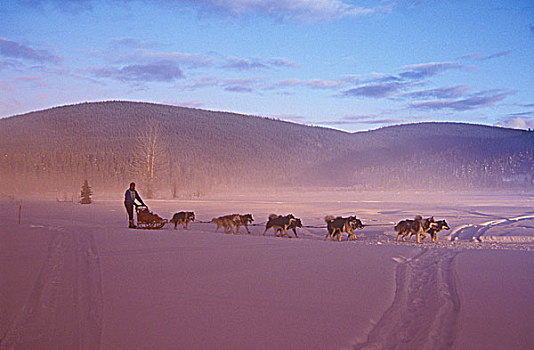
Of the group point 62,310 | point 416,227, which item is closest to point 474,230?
point 416,227

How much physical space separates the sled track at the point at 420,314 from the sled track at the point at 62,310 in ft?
9.61

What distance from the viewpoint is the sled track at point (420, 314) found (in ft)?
15.2

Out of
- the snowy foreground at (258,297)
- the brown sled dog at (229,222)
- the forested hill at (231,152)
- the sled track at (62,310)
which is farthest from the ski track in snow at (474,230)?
the forested hill at (231,152)

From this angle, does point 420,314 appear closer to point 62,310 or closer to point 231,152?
point 62,310

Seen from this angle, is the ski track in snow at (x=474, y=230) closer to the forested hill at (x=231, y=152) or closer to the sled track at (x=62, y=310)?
the sled track at (x=62, y=310)

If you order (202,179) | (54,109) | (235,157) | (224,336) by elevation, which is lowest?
(224,336)

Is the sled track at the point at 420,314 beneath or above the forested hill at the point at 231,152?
beneath

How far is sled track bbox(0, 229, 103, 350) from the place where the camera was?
4.54 meters

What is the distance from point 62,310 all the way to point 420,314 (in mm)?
4396

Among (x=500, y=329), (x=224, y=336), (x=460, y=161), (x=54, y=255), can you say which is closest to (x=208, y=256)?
(x=54, y=255)

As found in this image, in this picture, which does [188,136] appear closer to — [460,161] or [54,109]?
[54,109]

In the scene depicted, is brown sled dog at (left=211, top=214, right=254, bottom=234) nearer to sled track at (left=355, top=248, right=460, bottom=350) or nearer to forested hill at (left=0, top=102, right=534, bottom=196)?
sled track at (left=355, top=248, right=460, bottom=350)

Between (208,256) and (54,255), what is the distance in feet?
10.3

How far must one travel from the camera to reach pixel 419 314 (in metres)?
5.54
